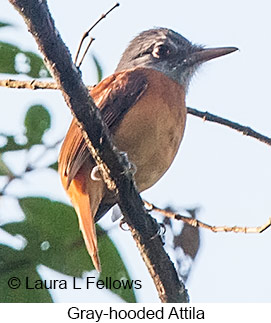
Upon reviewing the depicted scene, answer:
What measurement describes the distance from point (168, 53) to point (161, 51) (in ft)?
0.17

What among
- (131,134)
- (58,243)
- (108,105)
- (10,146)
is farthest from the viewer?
(108,105)

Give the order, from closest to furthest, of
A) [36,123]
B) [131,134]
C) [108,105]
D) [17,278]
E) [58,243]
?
1. [17,278]
2. [58,243]
3. [36,123]
4. [131,134]
5. [108,105]

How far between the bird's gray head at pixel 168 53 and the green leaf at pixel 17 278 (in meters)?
2.09

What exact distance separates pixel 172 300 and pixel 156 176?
40.8 inches

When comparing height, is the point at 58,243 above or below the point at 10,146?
below

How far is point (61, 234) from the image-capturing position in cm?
324

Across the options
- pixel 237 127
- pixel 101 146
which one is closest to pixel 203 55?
pixel 237 127

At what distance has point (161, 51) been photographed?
5000 millimetres

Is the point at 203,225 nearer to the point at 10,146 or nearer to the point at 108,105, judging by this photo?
the point at 108,105

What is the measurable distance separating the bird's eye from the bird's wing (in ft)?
1.34

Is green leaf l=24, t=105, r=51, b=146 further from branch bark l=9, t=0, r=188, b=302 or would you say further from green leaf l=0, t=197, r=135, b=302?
branch bark l=9, t=0, r=188, b=302

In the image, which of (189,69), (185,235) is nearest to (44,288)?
(185,235)

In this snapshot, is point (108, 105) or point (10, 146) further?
point (108, 105)

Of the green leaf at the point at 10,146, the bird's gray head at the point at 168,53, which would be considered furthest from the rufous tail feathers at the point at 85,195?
the bird's gray head at the point at 168,53
